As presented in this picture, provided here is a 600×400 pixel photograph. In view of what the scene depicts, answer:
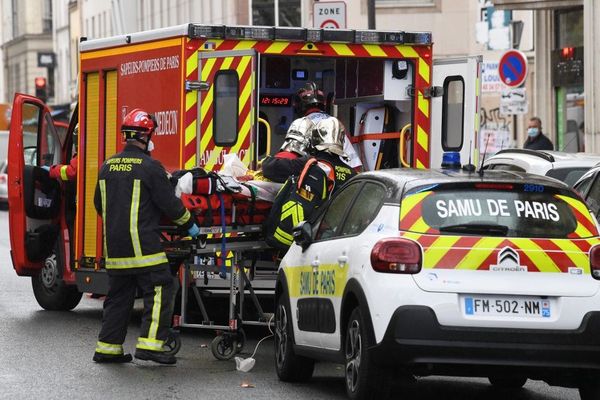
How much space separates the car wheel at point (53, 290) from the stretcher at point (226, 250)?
3.28 metres

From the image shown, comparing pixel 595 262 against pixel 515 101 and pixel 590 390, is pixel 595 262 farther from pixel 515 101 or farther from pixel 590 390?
pixel 515 101

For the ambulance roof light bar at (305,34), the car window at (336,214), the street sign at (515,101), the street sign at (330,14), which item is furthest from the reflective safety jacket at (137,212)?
the street sign at (515,101)

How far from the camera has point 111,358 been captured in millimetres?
11828

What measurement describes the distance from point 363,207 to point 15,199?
6.71 m

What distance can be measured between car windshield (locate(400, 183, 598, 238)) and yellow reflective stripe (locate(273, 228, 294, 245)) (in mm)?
2881

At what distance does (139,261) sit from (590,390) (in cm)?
369

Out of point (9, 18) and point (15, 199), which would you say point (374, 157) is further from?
point (9, 18)

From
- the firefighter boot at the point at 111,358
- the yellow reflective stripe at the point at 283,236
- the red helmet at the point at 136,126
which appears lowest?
the firefighter boot at the point at 111,358

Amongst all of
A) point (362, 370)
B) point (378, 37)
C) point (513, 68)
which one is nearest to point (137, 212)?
point (362, 370)

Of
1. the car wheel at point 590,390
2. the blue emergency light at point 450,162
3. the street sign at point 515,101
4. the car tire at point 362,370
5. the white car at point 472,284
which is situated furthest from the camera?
the street sign at point 515,101

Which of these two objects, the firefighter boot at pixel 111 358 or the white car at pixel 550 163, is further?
the white car at pixel 550 163

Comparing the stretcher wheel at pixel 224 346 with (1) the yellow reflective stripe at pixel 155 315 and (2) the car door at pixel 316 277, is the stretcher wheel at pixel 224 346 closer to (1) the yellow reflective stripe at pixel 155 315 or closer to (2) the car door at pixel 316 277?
(1) the yellow reflective stripe at pixel 155 315

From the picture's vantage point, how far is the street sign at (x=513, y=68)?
25547mm

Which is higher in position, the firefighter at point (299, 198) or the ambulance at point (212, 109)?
the ambulance at point (212, 109)
